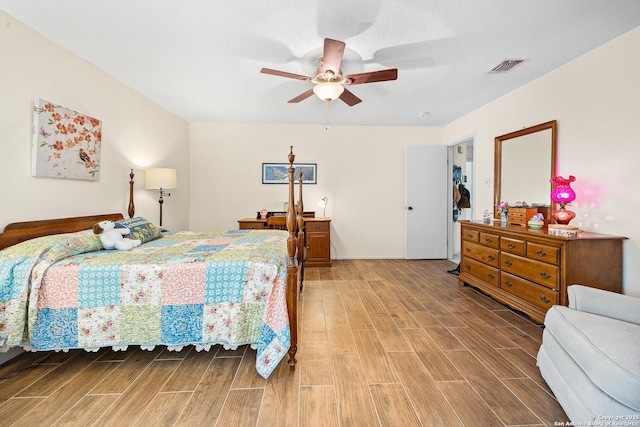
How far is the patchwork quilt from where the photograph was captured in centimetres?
168

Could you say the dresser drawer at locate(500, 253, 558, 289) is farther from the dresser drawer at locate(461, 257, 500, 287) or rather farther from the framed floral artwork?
the framed floral artwork

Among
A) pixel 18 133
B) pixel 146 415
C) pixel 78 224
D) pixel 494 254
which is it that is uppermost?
pixel 18 133

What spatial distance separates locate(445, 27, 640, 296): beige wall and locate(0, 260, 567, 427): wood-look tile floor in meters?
1.10

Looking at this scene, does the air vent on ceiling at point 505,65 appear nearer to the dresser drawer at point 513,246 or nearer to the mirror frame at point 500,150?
the mirror frame at point 500,150

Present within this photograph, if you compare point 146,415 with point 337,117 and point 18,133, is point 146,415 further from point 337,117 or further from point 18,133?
point 337,117

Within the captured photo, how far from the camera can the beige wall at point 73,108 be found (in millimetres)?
1977

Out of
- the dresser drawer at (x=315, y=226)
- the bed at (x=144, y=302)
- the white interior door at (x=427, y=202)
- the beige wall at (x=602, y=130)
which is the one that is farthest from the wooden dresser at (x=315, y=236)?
the beige wall at (x=602, y=130)

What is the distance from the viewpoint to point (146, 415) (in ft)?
4.68

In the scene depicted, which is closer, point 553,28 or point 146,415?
point 146,415

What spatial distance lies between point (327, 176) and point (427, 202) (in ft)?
6.08

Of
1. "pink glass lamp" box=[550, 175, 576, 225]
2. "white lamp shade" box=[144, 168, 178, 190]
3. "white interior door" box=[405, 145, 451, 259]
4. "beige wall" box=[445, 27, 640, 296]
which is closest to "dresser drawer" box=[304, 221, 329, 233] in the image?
"white interior door" box=[405, 145, 451, 259]

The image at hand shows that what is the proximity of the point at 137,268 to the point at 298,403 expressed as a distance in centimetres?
130

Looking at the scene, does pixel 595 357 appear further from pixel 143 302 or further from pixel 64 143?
pixel 64 143

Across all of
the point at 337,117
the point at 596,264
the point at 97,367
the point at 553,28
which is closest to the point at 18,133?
the point at 97,367
